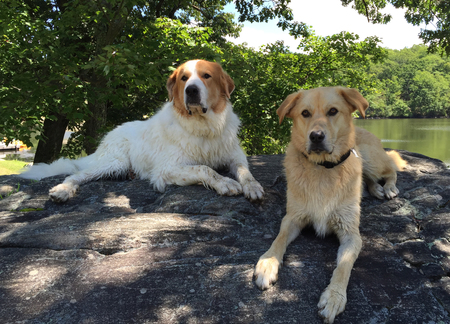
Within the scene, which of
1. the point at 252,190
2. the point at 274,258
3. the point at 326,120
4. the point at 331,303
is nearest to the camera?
the point at 331,303

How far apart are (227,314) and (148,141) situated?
324 centimetres

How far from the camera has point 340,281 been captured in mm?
2150

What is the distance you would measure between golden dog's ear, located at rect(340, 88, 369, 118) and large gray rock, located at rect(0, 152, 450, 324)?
1.12m

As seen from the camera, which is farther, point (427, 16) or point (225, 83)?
point (427, 16)

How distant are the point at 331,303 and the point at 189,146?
2695 millimetres

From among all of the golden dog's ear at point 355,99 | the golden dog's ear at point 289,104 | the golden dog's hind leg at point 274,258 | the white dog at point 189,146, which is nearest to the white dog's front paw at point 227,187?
the white dog at point 189,146

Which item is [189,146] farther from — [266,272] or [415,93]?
[415,93]

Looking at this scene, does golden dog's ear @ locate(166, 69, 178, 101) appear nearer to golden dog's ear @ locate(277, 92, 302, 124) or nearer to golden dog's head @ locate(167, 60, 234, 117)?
golden dog's head @ locate(167, 60, 234, 117)

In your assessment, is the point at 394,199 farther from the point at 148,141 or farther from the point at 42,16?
the point at 42,16

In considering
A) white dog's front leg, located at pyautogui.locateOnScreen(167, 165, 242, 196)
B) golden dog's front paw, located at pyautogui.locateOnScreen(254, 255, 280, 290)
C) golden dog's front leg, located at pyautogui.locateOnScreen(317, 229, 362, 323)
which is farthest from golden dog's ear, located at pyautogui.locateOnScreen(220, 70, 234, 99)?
→ golden dog's front paw, located at pyautogui.locateOnScreen(254, 255, 280, 290)

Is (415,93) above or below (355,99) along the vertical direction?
above

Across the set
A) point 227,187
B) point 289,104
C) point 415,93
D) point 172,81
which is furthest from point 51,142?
point 415,93

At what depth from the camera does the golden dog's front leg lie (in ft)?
6.42

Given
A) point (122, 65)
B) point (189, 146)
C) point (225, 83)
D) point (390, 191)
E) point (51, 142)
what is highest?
point (122, 65)
